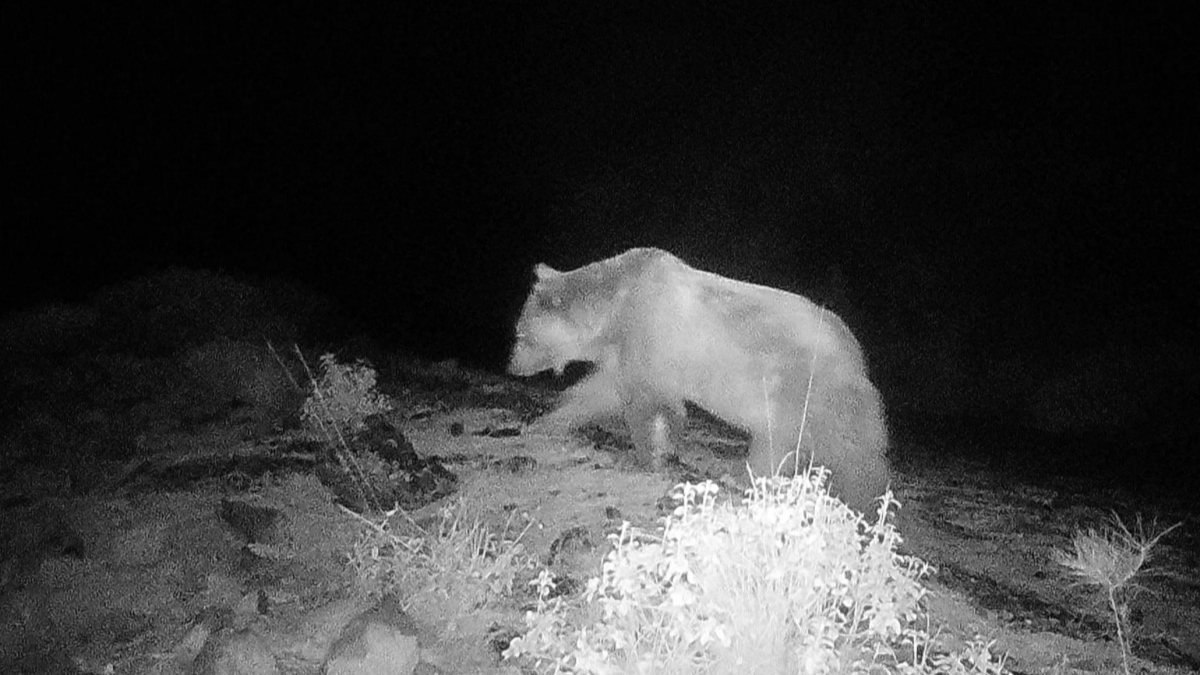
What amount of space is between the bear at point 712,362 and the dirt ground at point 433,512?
57 cm

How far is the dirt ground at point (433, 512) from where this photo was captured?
13.3ft

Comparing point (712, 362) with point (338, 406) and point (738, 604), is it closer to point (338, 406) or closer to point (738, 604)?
point (738, 604)

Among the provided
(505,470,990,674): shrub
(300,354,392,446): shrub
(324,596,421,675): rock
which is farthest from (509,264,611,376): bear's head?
(324,596,421,675): rock

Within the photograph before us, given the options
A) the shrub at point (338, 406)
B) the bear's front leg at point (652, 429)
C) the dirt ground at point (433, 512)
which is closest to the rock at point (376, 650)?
the dirt ground at point (433, 512)

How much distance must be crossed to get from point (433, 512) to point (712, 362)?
1987mm

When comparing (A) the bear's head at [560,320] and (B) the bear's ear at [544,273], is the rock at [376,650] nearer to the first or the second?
(A) the bear's head at [560,320]

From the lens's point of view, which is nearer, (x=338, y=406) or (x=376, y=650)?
(x=376, y=650)

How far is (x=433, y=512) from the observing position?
552cm

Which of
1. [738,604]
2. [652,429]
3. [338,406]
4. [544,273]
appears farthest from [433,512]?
[738,604]

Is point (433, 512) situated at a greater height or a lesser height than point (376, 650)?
lesser

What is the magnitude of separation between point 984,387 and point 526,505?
991 centimetres

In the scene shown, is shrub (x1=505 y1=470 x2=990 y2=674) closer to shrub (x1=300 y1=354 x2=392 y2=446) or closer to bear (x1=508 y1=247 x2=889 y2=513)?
bear (x1=508 y1=247 x2=889 y2=513)

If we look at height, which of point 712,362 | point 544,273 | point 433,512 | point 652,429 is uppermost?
point 544,273

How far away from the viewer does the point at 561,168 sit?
21.6 m
